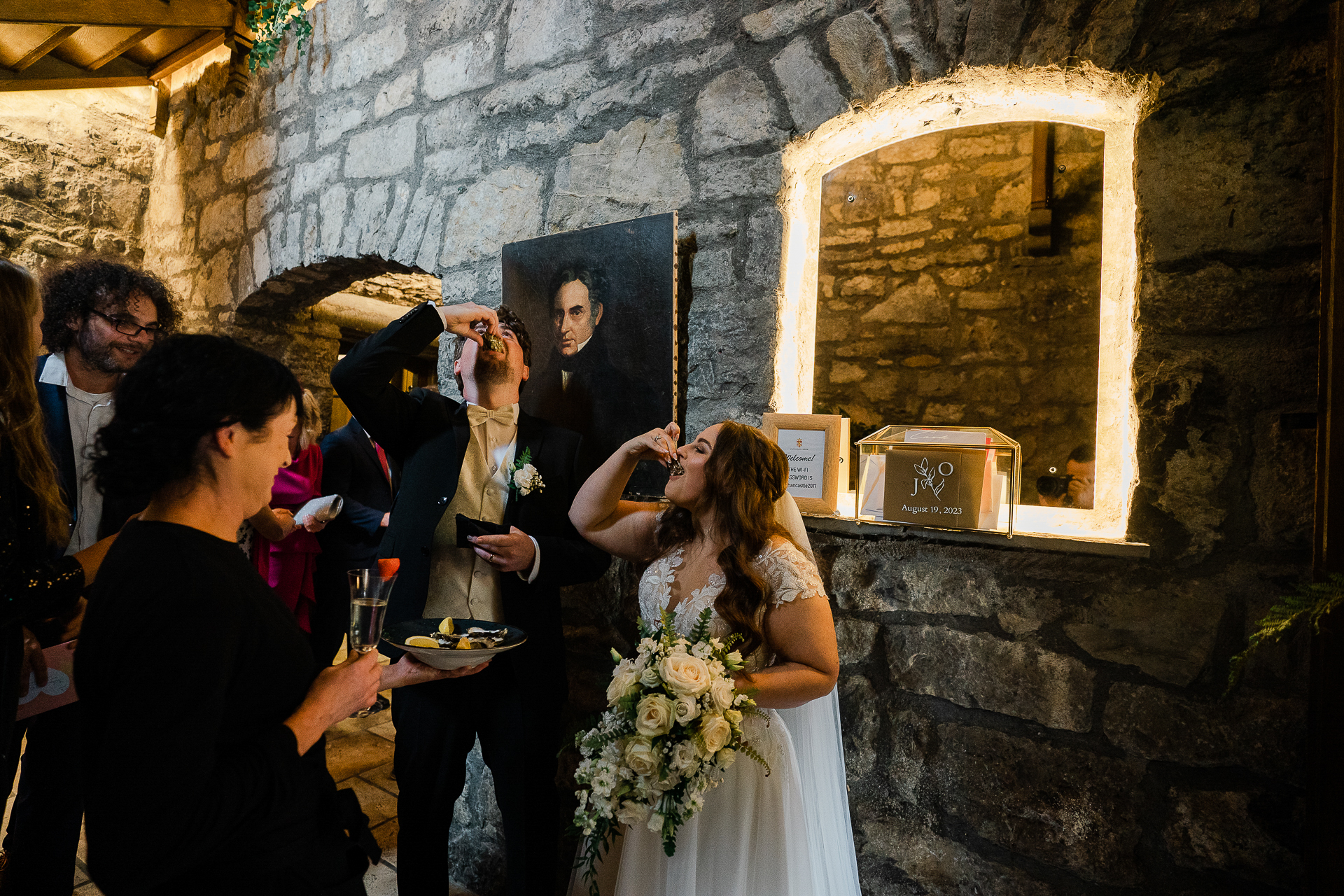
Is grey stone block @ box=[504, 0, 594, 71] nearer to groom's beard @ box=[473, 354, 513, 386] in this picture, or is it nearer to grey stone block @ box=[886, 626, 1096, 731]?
groom's beard @ box=[473, 354, 513, 386]

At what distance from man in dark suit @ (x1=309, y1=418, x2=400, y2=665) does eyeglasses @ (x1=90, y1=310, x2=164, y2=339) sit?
0.83 m

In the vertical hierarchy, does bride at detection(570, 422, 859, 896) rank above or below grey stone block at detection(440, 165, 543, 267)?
below

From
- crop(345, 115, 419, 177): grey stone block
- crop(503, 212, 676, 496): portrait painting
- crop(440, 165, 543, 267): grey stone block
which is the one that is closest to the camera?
crop(503, 212, 676, 496): portrait painting

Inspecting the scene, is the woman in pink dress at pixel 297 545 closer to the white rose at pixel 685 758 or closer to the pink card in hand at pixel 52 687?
the pink card in hand at pixel 52 687

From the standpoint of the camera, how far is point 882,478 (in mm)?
1963

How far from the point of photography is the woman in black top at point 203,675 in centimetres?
88

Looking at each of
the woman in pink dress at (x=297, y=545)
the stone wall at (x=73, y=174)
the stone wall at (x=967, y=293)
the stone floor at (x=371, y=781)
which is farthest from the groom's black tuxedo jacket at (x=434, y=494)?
the stone wall at (x=73, y=174)

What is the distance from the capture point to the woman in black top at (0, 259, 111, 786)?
1.43 metres

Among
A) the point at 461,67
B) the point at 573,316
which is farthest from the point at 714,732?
the point at 461,67

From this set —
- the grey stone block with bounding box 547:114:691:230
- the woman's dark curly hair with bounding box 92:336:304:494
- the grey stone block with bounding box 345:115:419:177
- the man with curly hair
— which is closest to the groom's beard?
the grey stone block with bounding box 547:114:691:230

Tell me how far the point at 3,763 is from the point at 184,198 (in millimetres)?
3859

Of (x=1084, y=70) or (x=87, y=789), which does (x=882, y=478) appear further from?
(x=87, y=789)

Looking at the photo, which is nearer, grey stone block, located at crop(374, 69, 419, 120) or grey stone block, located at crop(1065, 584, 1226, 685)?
grey stone block, located at crop(1065, 584, 1226, 685)

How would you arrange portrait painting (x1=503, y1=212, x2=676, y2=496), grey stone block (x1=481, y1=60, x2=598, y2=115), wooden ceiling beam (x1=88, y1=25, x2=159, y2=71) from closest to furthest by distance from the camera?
portrait painting (x1=503, y1=212, x2=676, y2=496) < grey stone block (x1=481, y1=60, x2=598, y2=115) < wooden ceiling beam (x1=88, y1=25, x2=159, y2=71)
